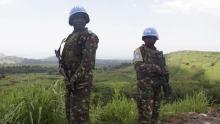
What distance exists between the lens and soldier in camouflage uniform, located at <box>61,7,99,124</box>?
556 centimetres

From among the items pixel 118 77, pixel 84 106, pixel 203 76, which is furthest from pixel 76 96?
pixel 118 77

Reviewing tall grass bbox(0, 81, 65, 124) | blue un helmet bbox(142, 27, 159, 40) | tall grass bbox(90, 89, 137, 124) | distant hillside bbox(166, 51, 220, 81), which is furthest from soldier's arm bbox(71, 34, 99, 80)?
distant hillside bbox(166, 51, 220, 81)

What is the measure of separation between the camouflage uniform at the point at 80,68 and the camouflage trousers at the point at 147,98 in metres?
1.46

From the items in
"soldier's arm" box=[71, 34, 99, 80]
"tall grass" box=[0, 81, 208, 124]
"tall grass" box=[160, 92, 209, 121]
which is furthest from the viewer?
"tall grass" box=[160, 92, 209, 121]

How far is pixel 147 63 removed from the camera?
701 cm

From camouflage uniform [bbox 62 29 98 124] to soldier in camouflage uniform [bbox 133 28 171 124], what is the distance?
1.48 metres

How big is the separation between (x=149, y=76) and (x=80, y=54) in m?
1.67

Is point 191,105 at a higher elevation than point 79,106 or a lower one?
lower

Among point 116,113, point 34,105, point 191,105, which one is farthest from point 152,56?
point 191,105

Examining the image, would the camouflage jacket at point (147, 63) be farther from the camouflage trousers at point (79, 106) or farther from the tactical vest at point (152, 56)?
the camouflage trousers at point (79, 106)

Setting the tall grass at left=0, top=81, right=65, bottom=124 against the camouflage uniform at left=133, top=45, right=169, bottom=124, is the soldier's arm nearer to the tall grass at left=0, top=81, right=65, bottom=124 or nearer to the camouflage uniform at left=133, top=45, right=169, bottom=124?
the tall grass at left=0, top=81, right=65, bottom=124

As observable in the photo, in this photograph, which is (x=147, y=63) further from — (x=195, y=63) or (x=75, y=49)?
(x=195, y=63)

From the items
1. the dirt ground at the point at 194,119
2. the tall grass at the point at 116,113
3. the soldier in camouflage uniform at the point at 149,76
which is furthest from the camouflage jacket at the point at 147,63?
the dirt ground at the point at 194,119

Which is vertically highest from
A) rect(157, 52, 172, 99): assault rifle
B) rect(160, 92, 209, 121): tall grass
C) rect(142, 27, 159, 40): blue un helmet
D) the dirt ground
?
rect(142, 27, 159, 40): blue un helmet
